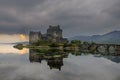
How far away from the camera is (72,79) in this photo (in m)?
47.5

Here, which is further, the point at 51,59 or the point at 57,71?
the point at 51,59

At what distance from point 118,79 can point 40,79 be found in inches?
615

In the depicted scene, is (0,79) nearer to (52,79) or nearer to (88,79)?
(52,79)

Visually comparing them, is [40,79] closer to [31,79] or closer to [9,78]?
[31,79]

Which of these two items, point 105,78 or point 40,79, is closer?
point 40,79

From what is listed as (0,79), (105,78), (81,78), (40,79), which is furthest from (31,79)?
(105,78)

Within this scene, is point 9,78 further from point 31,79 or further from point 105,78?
point 105,78

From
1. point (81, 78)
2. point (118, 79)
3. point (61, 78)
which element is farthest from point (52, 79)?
point (118, 79)

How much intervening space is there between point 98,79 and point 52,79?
878 centimetres

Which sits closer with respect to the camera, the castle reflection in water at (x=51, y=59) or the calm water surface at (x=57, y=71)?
the calm water surface at (x=57, y=71)

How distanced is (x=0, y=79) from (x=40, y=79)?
720 cm

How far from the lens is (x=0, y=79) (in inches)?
1789

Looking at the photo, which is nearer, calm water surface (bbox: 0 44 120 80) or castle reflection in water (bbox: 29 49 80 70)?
calm water surface (bbox: 0 44 120 80)

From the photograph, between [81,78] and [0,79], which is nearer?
[0,79]
